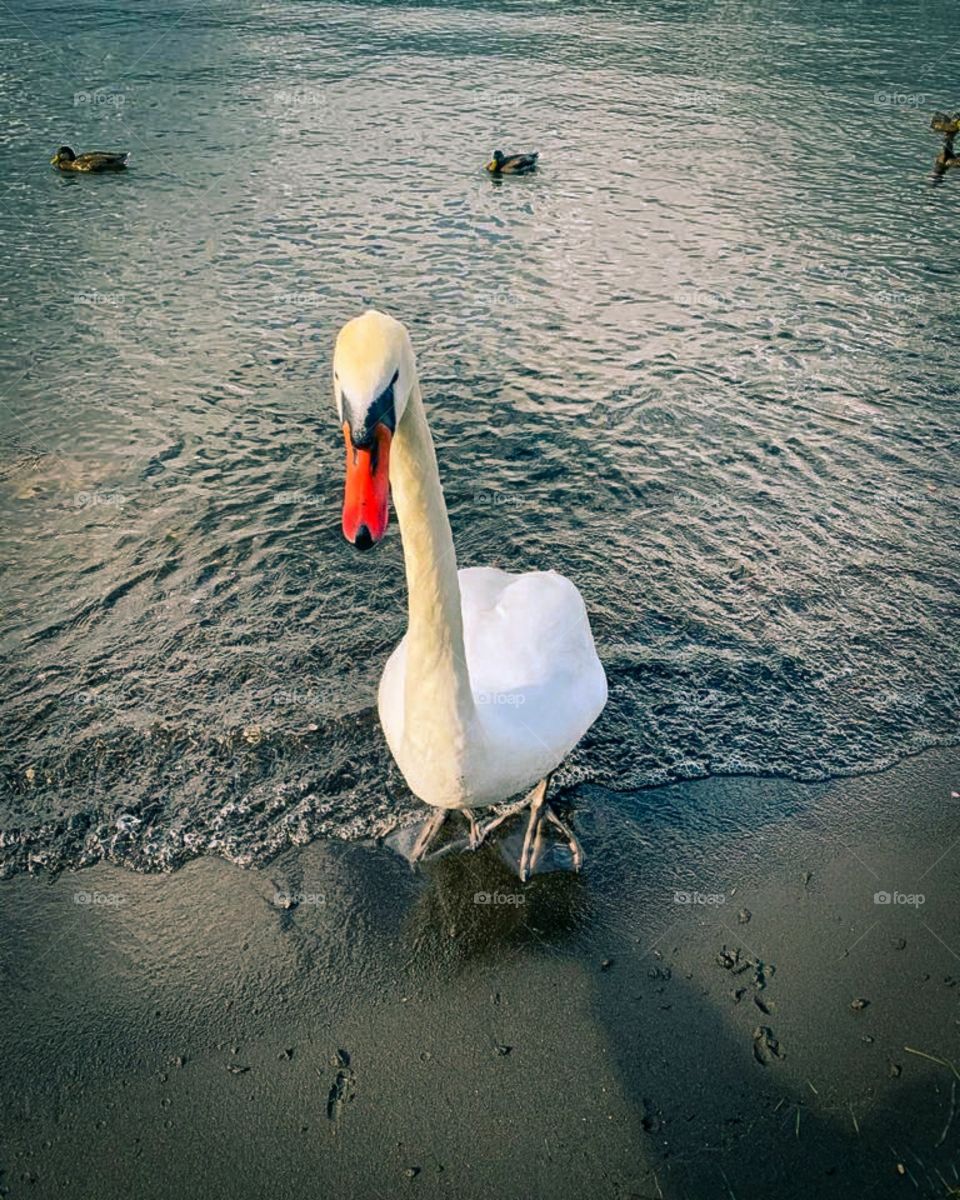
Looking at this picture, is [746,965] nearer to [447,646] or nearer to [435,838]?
[435,838]

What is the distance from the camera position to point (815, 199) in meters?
13.2

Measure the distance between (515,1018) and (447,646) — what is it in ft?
4.84

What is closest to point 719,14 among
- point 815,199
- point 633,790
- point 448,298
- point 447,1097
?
point 815,199

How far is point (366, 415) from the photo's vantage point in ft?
10.7

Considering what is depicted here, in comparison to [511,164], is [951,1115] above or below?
below

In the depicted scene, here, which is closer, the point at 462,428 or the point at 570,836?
the point at 570,836

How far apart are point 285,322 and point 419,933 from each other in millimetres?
7126

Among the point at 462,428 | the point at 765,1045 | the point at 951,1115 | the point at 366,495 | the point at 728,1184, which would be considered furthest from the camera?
the point at 462,428

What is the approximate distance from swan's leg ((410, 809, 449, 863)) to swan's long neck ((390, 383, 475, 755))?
88cm

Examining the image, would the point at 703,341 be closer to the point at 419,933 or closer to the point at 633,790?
the point at 633,790

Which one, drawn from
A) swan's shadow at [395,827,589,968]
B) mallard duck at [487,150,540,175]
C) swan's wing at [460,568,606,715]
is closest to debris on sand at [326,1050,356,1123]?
swan's shadow at [395,827,589,968]

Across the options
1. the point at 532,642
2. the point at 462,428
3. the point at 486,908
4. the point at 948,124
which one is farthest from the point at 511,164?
the point at 486,908

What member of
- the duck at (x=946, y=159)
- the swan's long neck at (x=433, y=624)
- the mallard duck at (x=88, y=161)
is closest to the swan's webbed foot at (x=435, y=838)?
the swan's long neck at (x=433, y=624)

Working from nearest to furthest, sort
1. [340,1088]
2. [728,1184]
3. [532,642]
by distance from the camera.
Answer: [728,1184]
[340,1088]
[532,642]
